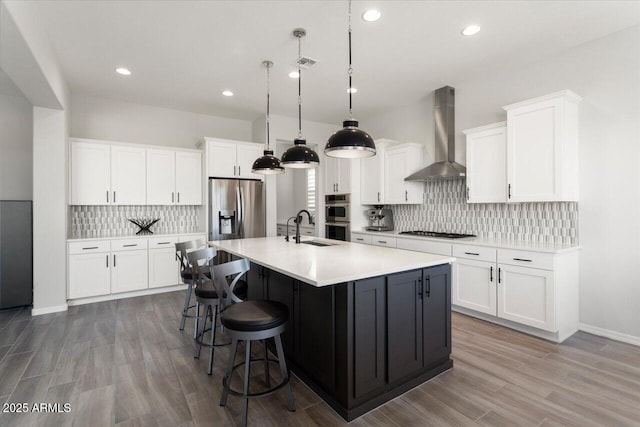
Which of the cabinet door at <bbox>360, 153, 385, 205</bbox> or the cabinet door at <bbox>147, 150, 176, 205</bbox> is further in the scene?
the cabinet door at <bbox>360, 153, 385, 205</bbox>

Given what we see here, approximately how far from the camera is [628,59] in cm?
305

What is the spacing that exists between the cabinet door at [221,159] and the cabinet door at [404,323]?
3767 mm

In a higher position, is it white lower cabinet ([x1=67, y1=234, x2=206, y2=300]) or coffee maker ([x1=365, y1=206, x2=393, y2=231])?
coffee maker ([x1=365, y1=206, x2=393, y2=231])

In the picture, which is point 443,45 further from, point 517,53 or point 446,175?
point 446,175

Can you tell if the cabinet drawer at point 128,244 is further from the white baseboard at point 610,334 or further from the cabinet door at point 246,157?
the white baseboard at point 610,334

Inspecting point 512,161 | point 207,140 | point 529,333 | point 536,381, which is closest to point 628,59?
point 512,161

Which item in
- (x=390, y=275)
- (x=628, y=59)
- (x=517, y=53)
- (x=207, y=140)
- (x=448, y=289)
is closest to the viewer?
(x=390, y=275)

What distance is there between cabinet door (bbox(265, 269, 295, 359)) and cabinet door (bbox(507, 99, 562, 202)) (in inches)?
105

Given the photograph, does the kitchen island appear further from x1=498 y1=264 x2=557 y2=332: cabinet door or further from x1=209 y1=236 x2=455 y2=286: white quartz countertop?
x1=498 y1=264 x2=557 y2=332: cabinet door

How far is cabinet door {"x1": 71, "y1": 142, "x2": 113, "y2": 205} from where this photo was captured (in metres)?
4.44

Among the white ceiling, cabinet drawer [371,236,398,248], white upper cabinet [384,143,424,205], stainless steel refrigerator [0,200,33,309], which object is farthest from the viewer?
white upper cabinet [384,143,424,205]

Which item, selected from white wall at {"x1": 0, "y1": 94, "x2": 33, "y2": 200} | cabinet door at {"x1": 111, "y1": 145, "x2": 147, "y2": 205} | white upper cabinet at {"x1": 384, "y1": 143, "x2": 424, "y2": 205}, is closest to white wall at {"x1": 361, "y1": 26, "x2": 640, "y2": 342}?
white upper cabinet at {"x1": 384, "y1": 143, "x2": 424, "y2": 205}

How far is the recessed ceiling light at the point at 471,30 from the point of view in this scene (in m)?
2.98

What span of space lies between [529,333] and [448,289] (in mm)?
1434
